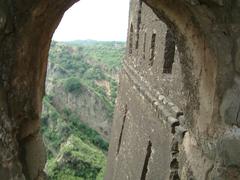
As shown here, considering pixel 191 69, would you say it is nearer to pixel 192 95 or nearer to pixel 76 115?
pixel 192 95

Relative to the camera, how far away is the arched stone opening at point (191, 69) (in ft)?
12.5

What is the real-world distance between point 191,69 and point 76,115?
17985mm

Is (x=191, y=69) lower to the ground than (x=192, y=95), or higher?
higher

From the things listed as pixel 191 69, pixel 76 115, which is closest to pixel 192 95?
pixel 191 69

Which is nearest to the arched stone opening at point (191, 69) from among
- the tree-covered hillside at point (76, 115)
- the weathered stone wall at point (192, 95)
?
the weathered stone wall at point (192, 95)

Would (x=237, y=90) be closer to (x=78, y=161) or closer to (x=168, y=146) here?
(x=168, y=146)

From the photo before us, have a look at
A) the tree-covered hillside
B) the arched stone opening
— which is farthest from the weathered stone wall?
the tree-covered hillside

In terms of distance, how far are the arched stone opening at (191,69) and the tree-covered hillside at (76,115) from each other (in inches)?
453

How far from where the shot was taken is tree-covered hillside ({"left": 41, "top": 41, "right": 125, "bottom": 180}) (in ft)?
55.0

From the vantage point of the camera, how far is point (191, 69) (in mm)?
4934

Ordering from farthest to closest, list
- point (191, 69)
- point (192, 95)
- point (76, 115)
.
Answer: point (76, 115) < point (192, 95) < point (191, 69)

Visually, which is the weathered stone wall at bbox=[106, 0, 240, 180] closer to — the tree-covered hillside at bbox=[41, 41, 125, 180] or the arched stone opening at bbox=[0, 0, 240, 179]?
the arched stone opening at bbox=[0, 0, 240, 179]

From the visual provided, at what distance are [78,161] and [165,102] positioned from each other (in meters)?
9.51

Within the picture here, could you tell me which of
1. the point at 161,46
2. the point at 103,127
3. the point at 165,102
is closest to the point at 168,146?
the point at 165,102
